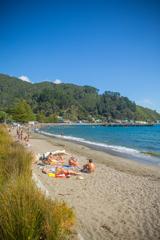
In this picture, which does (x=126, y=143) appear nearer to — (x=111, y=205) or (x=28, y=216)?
(x=111, y=205)

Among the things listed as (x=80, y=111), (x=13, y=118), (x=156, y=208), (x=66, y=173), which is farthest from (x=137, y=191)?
(x=80, y=111)

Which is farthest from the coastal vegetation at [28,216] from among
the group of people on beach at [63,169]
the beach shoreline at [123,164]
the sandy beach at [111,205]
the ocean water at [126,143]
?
the ocean water at [126,143]

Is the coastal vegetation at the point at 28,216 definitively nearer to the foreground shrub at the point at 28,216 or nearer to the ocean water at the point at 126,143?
the foreground shrub at the point at 28,216

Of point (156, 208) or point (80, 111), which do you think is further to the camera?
point (80, 111)

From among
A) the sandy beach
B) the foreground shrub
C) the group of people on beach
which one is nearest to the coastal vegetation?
the foreground shrub

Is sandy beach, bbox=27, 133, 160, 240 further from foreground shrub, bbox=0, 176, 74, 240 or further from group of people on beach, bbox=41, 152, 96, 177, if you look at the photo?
foreground shrub, bbox=0, 176, 74, 240

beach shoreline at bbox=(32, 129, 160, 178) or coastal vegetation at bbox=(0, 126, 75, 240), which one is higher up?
coastal vegetation at bbox=(0, 126, 75, 240)

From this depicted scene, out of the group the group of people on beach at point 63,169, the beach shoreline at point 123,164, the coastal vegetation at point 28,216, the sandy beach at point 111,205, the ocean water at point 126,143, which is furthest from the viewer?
the ocean water at point 126,143

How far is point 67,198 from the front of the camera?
7258 millimetres

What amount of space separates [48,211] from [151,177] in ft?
31.6

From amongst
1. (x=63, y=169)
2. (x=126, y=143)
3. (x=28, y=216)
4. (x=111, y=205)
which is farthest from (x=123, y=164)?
(x=126, y=143)

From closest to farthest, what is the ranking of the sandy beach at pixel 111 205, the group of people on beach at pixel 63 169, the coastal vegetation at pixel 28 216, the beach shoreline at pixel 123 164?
the coastal vegetation at pixel 28 216 → the sandy beach at pixel 111 205 → the group of people on beach at pixel 63 169 → the beach shoreline at pixel 123 164

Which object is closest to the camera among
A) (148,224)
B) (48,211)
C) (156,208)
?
(48,211)

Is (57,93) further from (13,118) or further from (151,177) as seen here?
(151,177)
